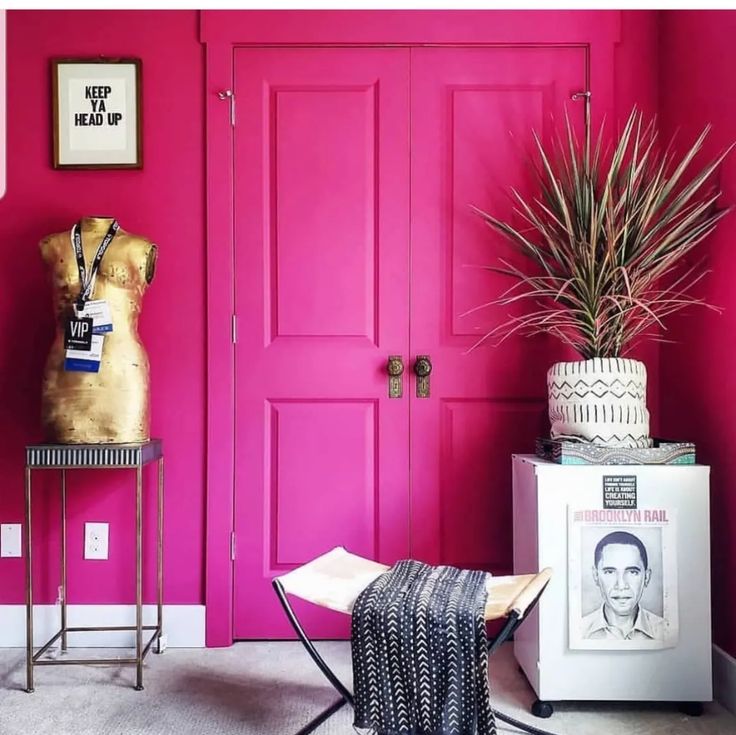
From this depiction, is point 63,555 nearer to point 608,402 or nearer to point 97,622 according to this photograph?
point 97,622

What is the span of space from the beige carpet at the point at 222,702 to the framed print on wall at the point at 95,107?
68.6 inches

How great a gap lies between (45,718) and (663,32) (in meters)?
2.97

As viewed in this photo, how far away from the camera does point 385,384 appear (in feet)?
8.19

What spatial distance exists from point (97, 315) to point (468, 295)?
126 cm

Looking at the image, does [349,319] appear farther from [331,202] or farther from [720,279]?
[720,279]

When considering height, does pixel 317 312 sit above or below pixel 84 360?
above

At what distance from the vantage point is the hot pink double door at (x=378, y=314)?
2484 millimetres

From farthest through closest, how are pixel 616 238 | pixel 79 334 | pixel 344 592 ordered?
pixel 79 334 < pixel 616 238 < pixel 344 592

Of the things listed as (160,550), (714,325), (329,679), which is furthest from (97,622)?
(714,325)

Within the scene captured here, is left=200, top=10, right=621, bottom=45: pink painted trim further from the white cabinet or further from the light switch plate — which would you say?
the light switch plate

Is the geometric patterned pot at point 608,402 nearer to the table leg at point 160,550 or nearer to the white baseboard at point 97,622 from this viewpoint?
the table leg at point 160,550

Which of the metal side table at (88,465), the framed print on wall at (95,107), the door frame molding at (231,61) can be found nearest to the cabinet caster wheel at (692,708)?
the door frame molding at (231,61)

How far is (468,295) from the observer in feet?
8.19

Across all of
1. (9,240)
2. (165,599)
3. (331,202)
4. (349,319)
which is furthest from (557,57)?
(165,599)
